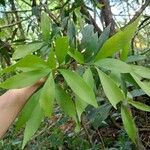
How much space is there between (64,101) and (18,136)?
5.89 ft

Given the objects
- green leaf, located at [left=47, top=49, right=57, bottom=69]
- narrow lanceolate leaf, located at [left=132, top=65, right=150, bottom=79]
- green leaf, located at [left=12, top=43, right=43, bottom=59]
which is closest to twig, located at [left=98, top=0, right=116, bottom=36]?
green leaf, located at [left=12, top=43, right=43, bottom=59]

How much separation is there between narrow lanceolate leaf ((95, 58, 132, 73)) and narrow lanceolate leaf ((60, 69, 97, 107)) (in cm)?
7

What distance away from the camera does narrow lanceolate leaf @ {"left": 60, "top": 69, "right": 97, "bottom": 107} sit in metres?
0.82

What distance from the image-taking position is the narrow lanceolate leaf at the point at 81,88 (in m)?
0.82

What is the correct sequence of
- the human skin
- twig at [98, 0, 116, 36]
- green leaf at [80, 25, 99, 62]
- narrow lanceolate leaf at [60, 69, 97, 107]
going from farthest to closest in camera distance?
twig at [98, 0, 116, 36] < the human skin < green leaf at [80, 25, 99, 62] < narrow lanceolate leaf at [60, 69, 97, 107]

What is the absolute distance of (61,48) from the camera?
0.84 m

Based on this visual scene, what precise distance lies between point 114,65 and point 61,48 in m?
0.13

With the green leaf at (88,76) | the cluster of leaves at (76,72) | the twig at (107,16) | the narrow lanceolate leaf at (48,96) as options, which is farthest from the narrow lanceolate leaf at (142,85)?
the twig at (107,16)

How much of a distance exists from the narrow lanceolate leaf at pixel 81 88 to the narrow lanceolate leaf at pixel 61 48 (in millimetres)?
48

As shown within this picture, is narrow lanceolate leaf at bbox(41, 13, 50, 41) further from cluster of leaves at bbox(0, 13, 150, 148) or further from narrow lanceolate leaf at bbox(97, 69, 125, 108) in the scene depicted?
narrow lanceolate leaf at bbox(97, 69, 125, 108)

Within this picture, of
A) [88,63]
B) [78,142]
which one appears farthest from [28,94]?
[78,142]

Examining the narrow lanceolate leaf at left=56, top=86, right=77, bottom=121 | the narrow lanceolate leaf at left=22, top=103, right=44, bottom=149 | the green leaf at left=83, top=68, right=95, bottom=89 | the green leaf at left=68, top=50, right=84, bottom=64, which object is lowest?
the narrow lanceolate leaf at left=22, top=103, right=44, bottom=149

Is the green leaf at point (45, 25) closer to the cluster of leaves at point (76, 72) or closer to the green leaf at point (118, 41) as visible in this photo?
the cluster of leaves at point (76, 72)

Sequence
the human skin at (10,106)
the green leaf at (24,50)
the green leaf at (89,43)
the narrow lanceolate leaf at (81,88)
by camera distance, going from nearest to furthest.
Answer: the narrow lanceolate leaf at (81,88) < the green leaf at (89,43) < the green leaf at (24,50) < the human skin at (10,106)
